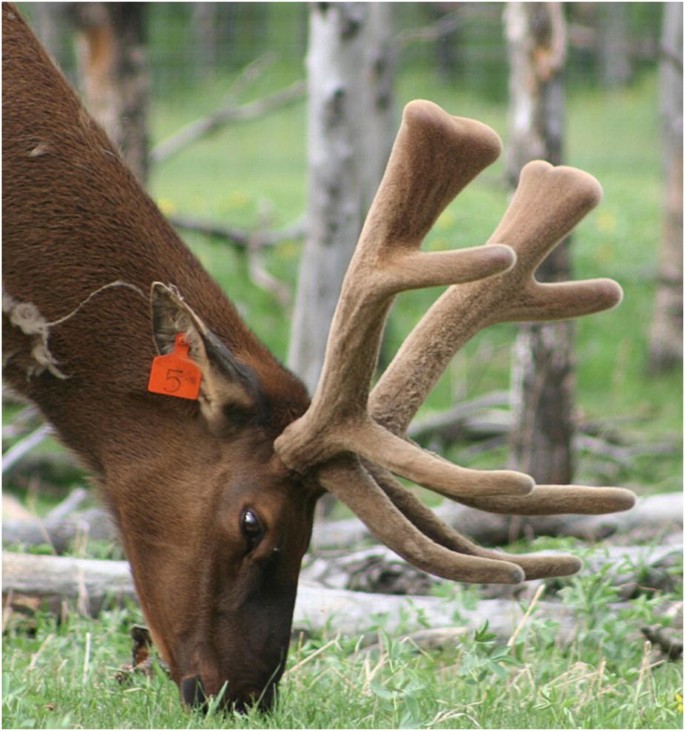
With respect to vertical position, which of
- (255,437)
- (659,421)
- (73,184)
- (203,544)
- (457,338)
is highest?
(73,184)

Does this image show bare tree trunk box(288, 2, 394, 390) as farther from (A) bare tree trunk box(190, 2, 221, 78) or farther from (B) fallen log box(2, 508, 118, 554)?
(A) bare tree trunk box(190, 2, 221, 78)

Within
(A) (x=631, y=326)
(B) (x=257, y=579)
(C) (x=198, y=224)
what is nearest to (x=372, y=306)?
(B) (x=257, y=579)

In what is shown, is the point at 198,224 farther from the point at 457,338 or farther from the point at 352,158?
the point at 457,338

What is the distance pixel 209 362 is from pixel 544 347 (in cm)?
339

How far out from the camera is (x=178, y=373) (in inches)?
145

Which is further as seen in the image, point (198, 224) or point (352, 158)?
point (198, 224)

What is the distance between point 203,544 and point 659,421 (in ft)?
20.4

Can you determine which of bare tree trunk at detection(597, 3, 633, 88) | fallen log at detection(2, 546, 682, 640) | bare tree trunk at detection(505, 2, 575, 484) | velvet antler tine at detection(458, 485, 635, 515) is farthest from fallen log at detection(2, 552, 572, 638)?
bare tree trunk at detection(597, 3, 633, 88)

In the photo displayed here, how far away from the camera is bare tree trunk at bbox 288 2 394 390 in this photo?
257 inches

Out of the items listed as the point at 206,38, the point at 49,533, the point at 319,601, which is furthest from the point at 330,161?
the point at 206,38

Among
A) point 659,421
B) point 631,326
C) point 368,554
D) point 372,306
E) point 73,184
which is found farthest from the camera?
point 631,326

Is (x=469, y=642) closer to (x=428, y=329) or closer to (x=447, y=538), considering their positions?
(x=447, y=538)

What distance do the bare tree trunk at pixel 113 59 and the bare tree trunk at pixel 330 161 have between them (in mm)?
2039

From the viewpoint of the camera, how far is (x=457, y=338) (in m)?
3.83
